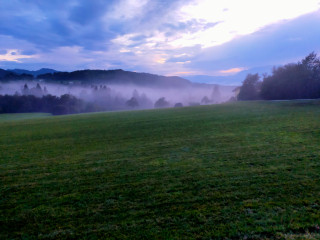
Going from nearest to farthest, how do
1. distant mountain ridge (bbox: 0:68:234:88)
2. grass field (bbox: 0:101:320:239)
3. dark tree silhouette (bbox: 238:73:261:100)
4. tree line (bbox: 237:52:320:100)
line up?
grass field (bbox: 0:101:320:239), tree line (bbox: 237:52:320:100), dark tree silhouette (bbox: 238:73:261:100), distant mountain ridge (bbox: 0:68:234:88)

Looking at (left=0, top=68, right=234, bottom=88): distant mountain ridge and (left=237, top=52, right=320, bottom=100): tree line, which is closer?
(left=237, top=52, right=320, bottom=100): tree line

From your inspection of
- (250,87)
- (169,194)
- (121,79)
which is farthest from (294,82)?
(121,79)

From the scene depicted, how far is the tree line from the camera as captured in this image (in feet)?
147

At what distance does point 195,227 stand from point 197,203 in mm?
904

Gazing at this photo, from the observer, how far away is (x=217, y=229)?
12.7ft

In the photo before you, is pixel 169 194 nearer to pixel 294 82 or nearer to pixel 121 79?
pixel 294 82

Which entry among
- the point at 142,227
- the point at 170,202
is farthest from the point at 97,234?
the point at 170,202

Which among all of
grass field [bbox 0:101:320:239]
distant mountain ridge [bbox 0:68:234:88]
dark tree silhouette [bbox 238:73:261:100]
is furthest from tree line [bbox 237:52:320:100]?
distant mountain ridge [bbox 0:68:234:88]

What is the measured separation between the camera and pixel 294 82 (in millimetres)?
47438

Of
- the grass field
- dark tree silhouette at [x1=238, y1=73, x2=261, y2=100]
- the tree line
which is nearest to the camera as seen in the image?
the grass field

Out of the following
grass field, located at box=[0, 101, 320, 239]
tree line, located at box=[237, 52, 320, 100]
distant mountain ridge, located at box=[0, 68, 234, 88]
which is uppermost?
distant mountain ridge, located at box=[0, 68, 234, 88]

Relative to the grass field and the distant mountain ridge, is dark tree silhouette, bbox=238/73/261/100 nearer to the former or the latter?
the grass field

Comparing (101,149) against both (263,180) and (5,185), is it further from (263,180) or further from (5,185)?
(263,180)

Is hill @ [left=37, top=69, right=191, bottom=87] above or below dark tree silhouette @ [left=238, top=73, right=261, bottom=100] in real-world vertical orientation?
above
